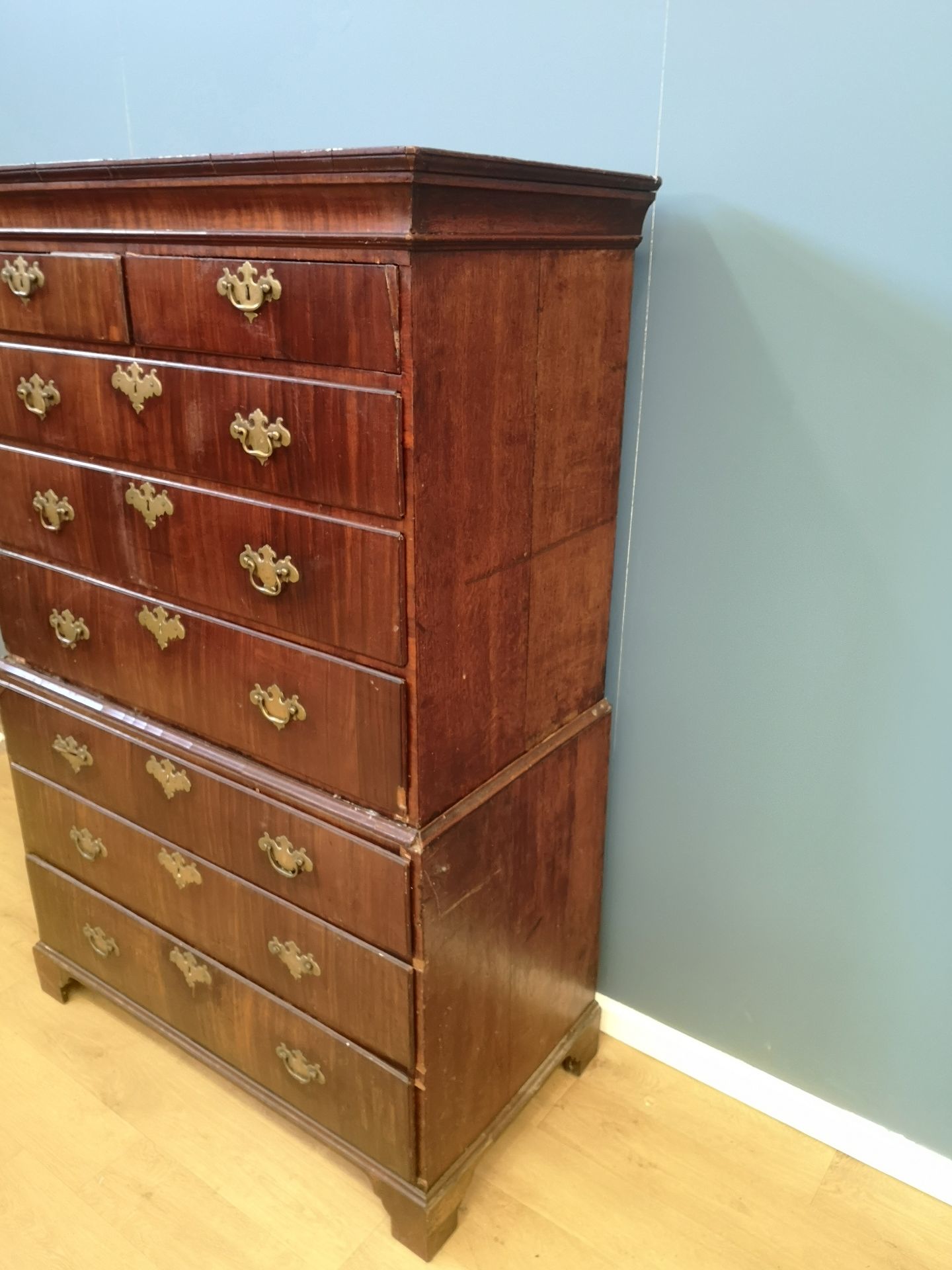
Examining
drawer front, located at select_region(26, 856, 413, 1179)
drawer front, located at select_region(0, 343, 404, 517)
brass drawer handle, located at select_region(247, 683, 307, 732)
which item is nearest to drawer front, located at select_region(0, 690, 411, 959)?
brass drawer handle, located at select_region(247, 683, 307, 732)

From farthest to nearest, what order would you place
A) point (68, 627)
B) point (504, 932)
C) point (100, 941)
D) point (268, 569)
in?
point (100, 941), point (68, 627), point (504, 932), point (268, 569)

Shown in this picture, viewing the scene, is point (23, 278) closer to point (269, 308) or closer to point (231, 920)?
point (269, 308)

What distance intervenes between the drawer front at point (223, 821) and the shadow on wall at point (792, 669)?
542 millimetres

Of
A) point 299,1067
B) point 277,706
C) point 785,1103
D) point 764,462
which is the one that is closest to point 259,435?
point 277,706

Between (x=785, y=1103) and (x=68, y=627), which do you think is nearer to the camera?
(x=68, y=627)

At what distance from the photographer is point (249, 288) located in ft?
3.53

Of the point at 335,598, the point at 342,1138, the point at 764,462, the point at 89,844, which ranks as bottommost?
the point at 342,1138

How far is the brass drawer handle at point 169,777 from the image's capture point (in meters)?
1.43

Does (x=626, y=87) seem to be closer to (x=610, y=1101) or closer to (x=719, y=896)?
(x=719, y=896)

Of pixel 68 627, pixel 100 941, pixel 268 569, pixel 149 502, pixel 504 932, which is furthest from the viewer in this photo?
pixel 100 941

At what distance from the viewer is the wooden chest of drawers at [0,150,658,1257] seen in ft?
3.43

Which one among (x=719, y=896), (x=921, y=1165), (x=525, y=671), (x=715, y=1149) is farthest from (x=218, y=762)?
(x=921, y=1165)

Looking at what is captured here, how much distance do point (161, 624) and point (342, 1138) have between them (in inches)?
32.1

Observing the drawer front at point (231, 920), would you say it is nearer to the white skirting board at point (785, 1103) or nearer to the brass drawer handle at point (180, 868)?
the brass drawer handle at point (180, 868)
